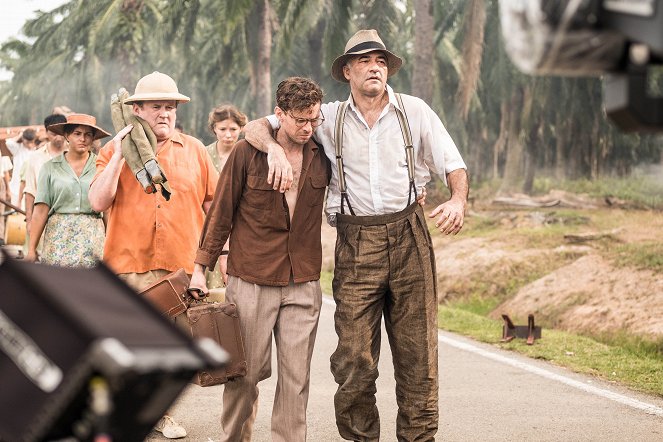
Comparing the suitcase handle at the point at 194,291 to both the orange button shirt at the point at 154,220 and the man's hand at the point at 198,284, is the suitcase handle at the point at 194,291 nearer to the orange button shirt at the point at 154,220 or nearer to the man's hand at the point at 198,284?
the man's hand at the point at 198,284

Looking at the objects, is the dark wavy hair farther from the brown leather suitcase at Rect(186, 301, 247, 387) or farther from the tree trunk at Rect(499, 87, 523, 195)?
the tree trunk at Rect(499, 87, 523, 195)

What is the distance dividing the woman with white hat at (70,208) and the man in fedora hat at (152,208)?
122 cm

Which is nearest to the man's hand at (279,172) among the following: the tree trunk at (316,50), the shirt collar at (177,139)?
the shirt collar at (177,139)

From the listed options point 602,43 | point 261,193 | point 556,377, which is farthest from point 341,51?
point 602,43

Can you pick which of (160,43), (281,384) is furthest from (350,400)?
(160,43)

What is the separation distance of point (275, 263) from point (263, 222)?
21 centimetres

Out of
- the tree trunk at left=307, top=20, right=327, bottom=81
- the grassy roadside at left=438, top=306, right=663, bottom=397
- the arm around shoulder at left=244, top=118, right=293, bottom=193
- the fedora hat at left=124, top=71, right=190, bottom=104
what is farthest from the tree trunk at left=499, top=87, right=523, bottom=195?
the arm around shoulder at left=244, top=118, right=293, bottom=193

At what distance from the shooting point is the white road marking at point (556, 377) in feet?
23.6

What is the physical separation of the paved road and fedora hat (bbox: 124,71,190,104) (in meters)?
1.83

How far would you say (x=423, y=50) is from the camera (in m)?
22.4

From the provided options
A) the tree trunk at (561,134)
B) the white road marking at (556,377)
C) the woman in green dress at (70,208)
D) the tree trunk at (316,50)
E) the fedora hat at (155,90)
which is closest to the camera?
the fedora hat at (155,90)

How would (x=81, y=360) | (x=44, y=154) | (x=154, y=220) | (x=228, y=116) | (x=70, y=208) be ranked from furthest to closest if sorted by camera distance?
(x=44, y=154) < (x=228, y=116) < (x=70, y=208) < (x=154, y=220) < (x=81, y=360)

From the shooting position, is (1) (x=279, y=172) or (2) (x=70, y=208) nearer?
(1) (x=279, y=172)

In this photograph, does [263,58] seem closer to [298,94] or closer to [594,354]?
[594,354]
